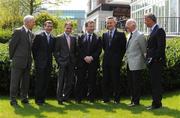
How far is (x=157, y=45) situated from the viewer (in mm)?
10844

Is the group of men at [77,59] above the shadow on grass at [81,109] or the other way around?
above

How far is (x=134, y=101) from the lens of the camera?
38.1ft

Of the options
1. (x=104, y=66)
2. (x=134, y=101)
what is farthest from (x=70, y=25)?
(x=134, y=101)

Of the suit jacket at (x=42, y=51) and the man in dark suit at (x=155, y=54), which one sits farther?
the suit jacket at (x=42, y=51)

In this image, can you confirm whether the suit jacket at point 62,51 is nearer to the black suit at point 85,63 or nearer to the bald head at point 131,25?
the black suit at point 85,63

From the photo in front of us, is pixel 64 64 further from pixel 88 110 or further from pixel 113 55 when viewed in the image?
pixel 88 110

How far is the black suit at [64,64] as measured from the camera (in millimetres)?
11898

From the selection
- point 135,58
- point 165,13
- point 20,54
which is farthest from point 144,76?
point 165,13

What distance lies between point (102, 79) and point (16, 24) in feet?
92.1

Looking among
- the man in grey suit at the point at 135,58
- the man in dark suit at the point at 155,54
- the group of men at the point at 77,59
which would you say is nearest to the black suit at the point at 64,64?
the group of men at the point at 77,59

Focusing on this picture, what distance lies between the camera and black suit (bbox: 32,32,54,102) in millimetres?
11773

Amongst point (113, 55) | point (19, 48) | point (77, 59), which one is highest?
point (19, 48)

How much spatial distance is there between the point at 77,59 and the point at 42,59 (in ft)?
3.07

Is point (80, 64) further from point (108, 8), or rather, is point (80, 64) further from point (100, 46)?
point (108, 8)
